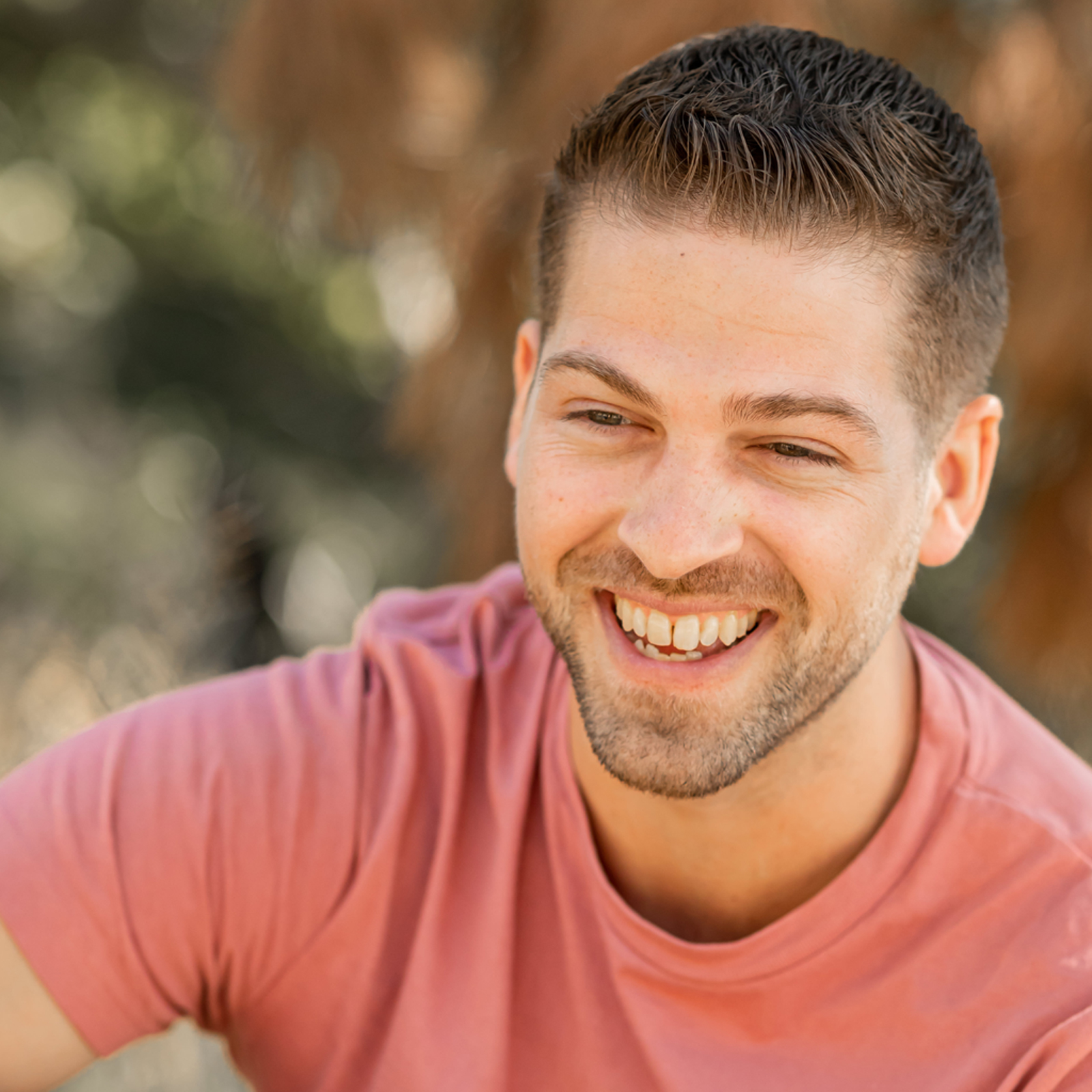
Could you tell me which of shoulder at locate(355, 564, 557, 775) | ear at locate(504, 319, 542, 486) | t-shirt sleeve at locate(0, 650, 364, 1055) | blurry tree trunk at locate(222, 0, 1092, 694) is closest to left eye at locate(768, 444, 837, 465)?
ear at locate(504, 319, 542, 486)

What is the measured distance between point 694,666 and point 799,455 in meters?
0.29

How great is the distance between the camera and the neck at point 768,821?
152 cm

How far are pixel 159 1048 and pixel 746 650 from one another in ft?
5.87

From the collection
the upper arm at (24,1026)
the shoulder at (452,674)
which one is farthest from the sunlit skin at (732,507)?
the shoulder at (452,674)

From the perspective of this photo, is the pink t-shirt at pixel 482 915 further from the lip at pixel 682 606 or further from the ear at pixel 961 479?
the lip at pixel 682 606

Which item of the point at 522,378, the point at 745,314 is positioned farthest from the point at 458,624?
the point at 745,314

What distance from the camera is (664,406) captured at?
4.43ft

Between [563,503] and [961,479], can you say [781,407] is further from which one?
[961,479]

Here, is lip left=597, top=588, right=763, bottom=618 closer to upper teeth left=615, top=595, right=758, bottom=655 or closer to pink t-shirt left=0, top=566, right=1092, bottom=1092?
Answer: upper teeth left=615, top=595, right=758, bottom=655

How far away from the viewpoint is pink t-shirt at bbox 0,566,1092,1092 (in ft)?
4.43

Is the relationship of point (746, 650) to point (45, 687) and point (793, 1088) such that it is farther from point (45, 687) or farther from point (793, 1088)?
point (45, 687)

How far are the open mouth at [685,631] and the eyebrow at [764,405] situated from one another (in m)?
0.25

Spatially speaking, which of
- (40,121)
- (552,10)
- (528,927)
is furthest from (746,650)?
(40,121)

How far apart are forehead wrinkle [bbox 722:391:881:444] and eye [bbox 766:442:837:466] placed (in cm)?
5
